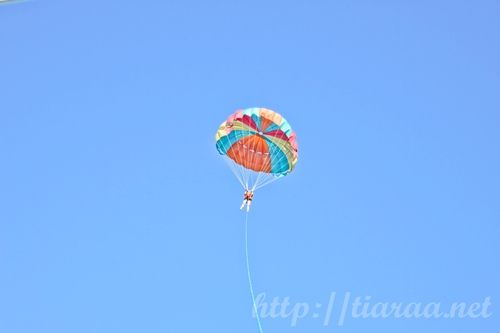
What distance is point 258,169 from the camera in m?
21.5

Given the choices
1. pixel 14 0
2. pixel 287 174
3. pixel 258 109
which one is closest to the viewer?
pixel 14 0

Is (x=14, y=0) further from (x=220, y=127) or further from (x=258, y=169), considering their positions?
(x=258, y=169)

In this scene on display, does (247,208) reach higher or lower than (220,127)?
lower

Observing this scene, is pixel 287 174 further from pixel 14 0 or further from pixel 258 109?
pixel 14 0

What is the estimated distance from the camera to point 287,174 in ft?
70.0

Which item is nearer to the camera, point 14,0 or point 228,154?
point 14,0

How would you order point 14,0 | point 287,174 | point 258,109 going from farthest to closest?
point 287,174 → point 258,109 → point 14,0

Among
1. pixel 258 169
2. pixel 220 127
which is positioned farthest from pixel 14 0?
pixel 258 169

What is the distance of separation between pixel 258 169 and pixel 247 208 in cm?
118

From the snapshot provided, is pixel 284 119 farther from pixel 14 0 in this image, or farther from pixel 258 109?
pixel 14 0

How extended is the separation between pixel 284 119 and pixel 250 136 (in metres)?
1.32

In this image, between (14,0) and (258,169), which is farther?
(258,169)

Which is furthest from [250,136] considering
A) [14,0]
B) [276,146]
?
[14,0]

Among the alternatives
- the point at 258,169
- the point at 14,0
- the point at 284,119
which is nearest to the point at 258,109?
the point at 284,119
